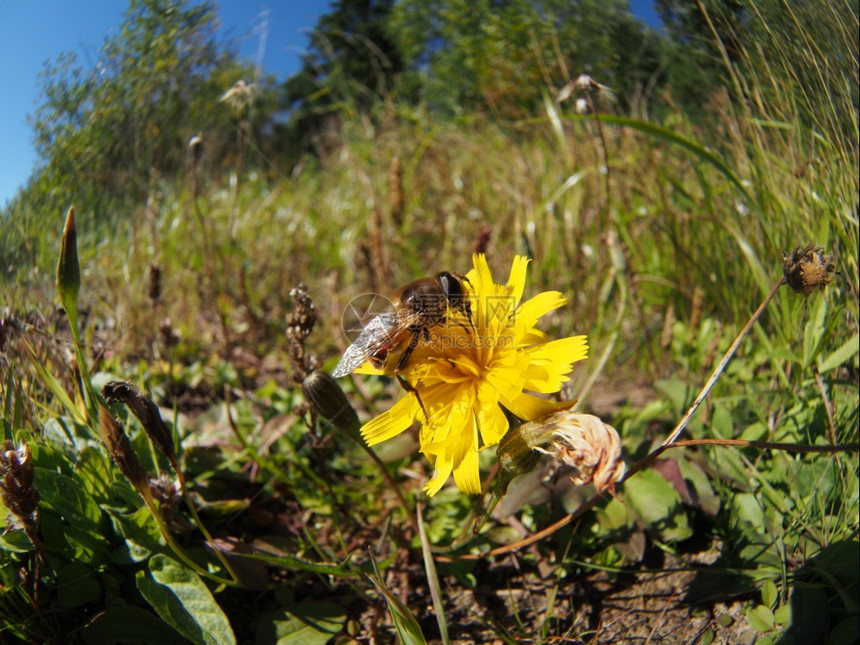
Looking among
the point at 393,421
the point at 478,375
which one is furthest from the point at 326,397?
the point at 478,375

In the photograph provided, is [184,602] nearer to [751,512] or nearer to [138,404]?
[138,404]

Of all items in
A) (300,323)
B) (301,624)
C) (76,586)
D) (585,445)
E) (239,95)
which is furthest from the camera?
(239,95)

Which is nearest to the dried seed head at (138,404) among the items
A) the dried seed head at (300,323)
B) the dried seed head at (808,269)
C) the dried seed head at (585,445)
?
the dried seed head at (300,323)

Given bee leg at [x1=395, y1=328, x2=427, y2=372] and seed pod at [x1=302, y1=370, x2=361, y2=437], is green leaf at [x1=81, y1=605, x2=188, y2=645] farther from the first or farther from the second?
bee leg at [x1=395, y1=328, x2=427, y2=372]

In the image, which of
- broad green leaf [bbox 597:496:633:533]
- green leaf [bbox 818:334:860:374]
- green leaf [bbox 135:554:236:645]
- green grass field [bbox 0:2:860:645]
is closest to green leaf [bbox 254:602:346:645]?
green grass field [bbox 0:2:860:645]

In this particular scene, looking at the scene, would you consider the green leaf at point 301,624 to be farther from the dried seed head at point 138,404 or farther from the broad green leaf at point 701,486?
the broad green leaf at point 701,486

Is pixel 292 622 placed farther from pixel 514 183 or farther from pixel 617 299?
pixel 514 183

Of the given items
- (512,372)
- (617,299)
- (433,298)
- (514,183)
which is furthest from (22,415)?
(514,183)
